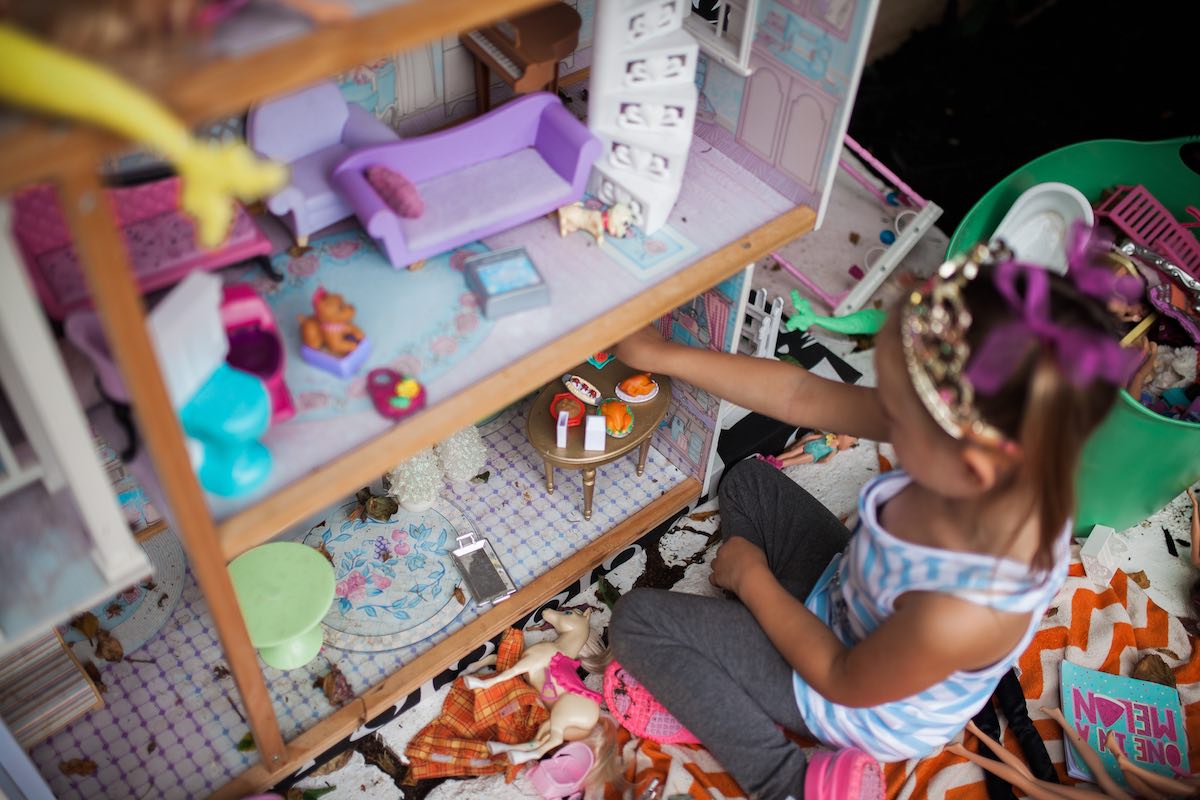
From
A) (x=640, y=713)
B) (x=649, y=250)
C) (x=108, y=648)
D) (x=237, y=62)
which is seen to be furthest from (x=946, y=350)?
(x=108, y=648)

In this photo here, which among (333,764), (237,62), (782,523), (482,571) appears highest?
(237,62)

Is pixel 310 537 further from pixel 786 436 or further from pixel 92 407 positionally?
pixel 786 436

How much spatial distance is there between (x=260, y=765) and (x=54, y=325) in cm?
64

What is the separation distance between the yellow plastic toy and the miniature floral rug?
0.42 meters

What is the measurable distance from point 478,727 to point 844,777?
528 mm

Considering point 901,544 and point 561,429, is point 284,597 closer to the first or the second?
point 561,429

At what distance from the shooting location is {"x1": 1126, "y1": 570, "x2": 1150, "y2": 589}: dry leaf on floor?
171cm

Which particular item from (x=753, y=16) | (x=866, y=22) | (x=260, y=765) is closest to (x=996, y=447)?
(x=866, y=22)

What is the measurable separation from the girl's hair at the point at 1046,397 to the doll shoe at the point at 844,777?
48cm

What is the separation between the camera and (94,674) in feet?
4.63

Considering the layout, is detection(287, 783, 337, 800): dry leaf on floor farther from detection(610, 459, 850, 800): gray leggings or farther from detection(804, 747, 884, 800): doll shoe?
detection(804, 747, 884, 800): doll shoe

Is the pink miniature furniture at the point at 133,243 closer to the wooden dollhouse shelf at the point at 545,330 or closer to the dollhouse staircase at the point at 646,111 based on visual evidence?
the wooden dollhouse shelf at the point at 545,330

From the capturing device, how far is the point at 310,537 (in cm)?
159

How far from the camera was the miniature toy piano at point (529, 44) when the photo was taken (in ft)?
3.99
